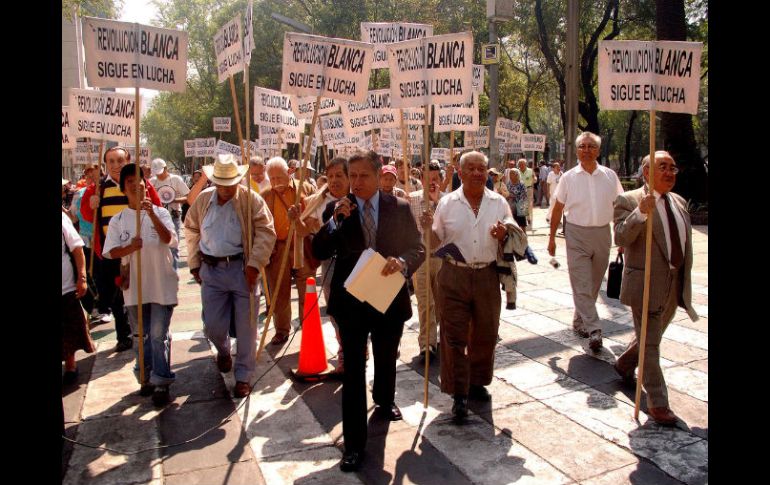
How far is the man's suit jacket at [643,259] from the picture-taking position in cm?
495

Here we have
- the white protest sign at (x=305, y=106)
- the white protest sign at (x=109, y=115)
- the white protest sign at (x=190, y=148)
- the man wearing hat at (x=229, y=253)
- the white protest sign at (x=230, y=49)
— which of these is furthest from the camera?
the white protest sign at (x=190, y=148)

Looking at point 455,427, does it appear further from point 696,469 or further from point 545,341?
point 545,341

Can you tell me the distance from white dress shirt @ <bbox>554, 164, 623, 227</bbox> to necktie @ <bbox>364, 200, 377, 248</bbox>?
3078 mm

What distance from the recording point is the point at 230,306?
18.8ft

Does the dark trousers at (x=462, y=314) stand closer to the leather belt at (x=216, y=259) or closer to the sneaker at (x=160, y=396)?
the leather belt at (x=216, y=259)

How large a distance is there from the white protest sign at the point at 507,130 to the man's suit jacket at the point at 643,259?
960 centimetres

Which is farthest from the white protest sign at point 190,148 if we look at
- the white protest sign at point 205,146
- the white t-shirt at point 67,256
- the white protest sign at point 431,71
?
the white protest sign at point 431,71

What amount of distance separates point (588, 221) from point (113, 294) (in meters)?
5.23

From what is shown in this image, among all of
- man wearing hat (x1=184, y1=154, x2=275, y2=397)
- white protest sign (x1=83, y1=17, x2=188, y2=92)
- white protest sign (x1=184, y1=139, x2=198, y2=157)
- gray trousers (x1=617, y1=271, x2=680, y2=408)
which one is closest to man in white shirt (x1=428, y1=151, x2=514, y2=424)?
gray trousers (x1=617, y1=271, x2=680, y2=408)

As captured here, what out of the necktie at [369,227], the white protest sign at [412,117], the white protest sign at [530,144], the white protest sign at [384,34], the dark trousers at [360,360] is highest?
the white protest sign at [384,34]

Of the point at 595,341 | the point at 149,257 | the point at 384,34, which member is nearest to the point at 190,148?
the point at 384,34

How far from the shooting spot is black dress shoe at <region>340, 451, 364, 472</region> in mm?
4172

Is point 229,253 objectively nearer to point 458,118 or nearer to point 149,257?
point 149,257

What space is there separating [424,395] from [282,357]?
71.9 inches
